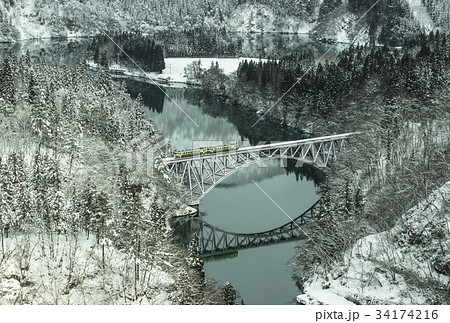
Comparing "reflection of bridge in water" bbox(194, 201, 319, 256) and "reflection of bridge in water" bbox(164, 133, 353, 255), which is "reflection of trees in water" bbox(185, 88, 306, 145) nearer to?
Answer: "reflection of bridge in water" bbox(164, 133, 353, 255)

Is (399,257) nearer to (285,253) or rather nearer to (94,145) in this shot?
(285,253)

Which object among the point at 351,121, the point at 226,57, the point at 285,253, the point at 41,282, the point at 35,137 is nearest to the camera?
the point at 41,282

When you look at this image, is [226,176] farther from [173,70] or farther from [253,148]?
[173,70]

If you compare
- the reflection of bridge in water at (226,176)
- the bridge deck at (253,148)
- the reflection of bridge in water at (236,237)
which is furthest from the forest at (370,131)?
the reflection of bridge in water at (236,237)

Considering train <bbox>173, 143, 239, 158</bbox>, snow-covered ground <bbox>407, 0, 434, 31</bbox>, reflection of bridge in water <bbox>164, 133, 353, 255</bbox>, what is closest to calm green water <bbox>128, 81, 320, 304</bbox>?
reflection of bridge in water <bbox>164, 133, 353, 255</bbox>

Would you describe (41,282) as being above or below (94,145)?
below

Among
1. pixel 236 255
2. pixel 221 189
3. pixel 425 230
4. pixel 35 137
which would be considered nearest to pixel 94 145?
pixel 35 137

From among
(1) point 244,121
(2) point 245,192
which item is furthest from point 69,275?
(1) point 244,121
